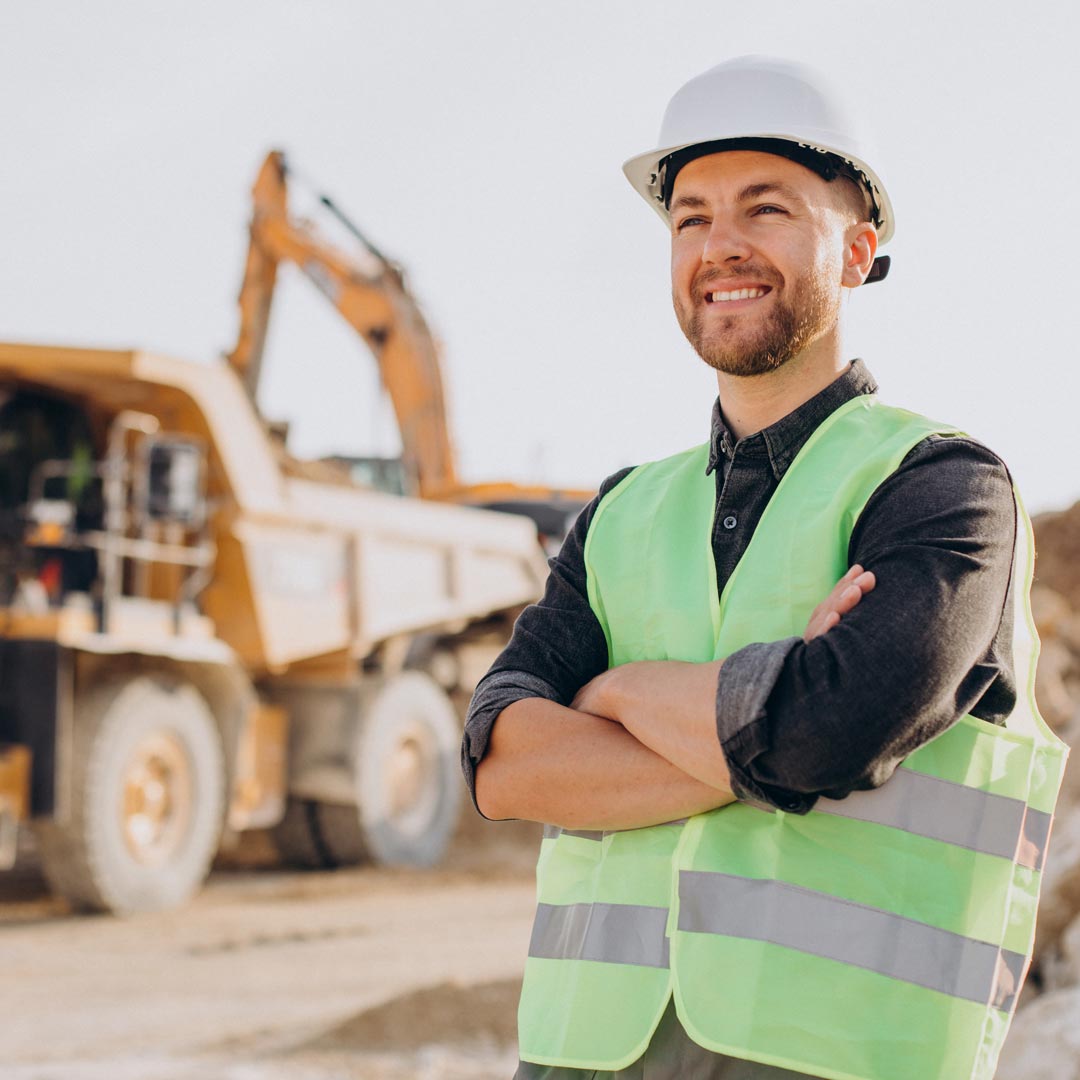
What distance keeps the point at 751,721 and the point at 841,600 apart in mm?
168

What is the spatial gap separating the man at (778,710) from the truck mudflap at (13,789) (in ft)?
19.8

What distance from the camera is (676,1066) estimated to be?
185 centimetres

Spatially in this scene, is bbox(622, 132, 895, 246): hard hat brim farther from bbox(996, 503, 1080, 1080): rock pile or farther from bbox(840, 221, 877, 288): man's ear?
bbox(996, 503, 1080, 1080): rock pile

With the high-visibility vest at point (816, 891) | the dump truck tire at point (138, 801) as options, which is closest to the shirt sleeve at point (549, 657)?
the high-visibility vest at point (816, 891)

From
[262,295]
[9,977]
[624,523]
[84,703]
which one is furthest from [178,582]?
[624,523]

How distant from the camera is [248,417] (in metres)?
9.15

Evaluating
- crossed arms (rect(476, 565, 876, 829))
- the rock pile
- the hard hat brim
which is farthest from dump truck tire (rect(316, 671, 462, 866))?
crossed arms (rect(476, 565, 876, 829))

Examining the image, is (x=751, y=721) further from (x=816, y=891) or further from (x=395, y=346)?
(x=395, y=346)

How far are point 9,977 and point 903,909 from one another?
5862 mm

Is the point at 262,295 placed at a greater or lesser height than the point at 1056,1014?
greater

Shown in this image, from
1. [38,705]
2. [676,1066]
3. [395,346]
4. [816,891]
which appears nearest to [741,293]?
[816,891]

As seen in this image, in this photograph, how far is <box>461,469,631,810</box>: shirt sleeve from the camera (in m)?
2.18

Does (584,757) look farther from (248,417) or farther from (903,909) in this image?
(248,417)

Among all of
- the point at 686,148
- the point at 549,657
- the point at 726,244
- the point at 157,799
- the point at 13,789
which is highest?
the point at 686,148
